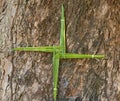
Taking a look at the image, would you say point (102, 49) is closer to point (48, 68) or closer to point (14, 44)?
point (48, 68)

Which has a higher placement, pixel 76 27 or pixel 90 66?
pixel 76 27

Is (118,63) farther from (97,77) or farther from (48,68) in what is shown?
(48,68)

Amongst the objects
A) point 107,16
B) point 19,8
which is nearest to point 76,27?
point 107,16

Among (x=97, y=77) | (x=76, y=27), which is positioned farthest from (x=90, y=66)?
(x=76, y=27)

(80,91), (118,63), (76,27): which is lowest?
(80,91)

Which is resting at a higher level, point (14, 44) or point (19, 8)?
point (19, 8)
